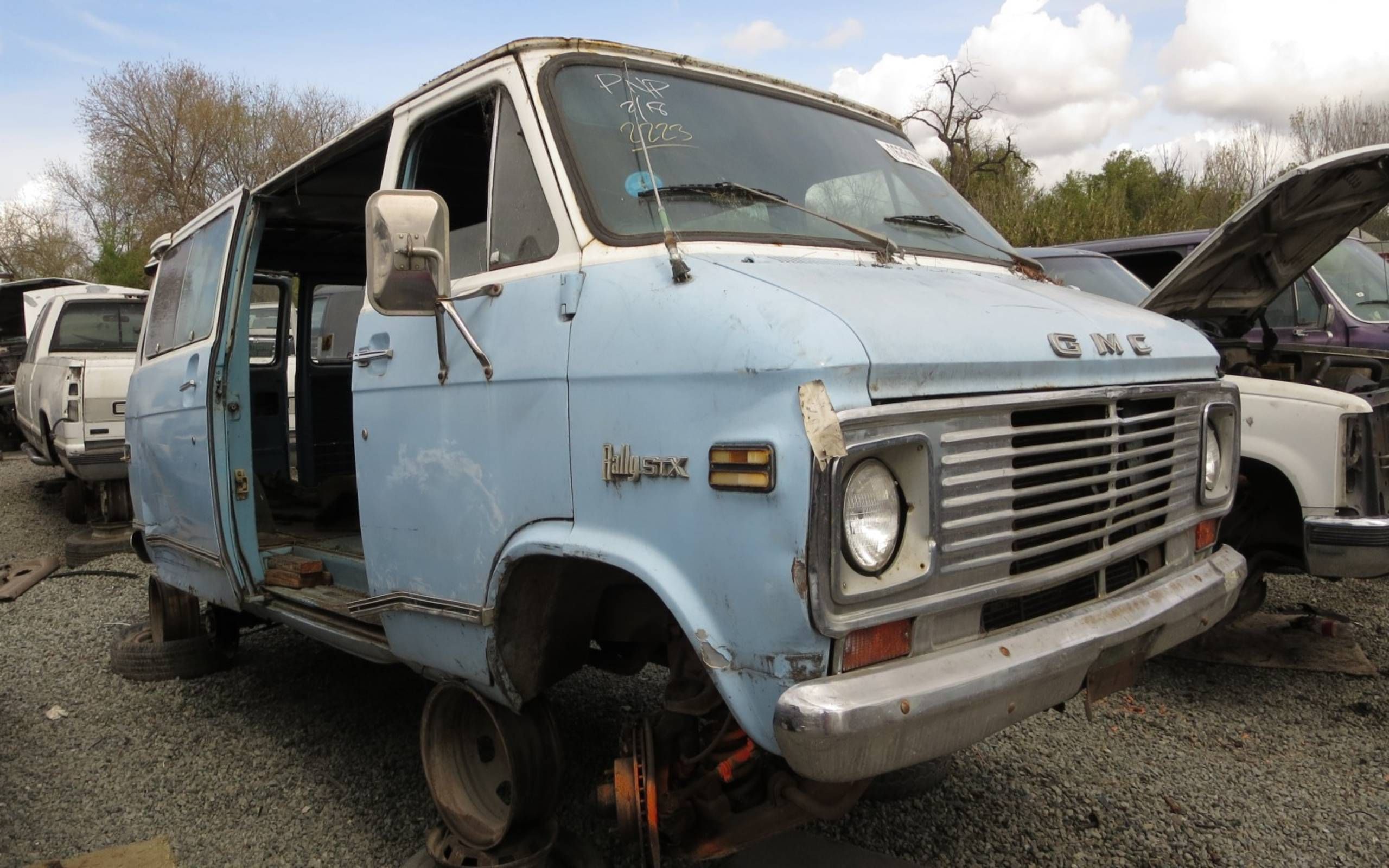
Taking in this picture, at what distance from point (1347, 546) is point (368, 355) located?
13.3 ft

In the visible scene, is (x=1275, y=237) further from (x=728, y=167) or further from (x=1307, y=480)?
(x=728, y=167)

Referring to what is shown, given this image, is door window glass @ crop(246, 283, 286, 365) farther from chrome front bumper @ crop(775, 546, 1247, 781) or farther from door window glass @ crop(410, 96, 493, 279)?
chrome front bumper @ crop(775, 546, 1247, 781)

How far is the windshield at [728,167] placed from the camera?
2.64 metres

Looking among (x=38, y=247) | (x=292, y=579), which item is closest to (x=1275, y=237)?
(x=292, y=579)

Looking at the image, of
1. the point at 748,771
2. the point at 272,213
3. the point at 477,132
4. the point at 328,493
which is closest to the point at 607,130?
the point at 477,132

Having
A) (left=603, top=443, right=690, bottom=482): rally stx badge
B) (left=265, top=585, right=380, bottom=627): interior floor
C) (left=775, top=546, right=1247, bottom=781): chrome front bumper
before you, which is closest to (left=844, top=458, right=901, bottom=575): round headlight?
(left=775, top=546, right=1247, bottom=781): chrome front bumper

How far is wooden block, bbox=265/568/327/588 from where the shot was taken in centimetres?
411

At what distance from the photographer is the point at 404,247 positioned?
255 cm

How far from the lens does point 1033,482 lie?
227 centimetres

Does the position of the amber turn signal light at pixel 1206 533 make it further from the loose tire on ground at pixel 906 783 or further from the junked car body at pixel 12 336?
the junked car body at pixel 12 336

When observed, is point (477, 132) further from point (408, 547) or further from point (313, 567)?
point (313, 567)

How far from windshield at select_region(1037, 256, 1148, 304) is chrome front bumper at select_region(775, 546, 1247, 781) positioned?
4.48 meters

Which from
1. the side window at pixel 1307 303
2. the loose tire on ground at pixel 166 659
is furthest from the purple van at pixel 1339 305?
the loose tire on ground at pixel 166 659

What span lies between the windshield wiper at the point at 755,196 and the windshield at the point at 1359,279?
15.9 feet
